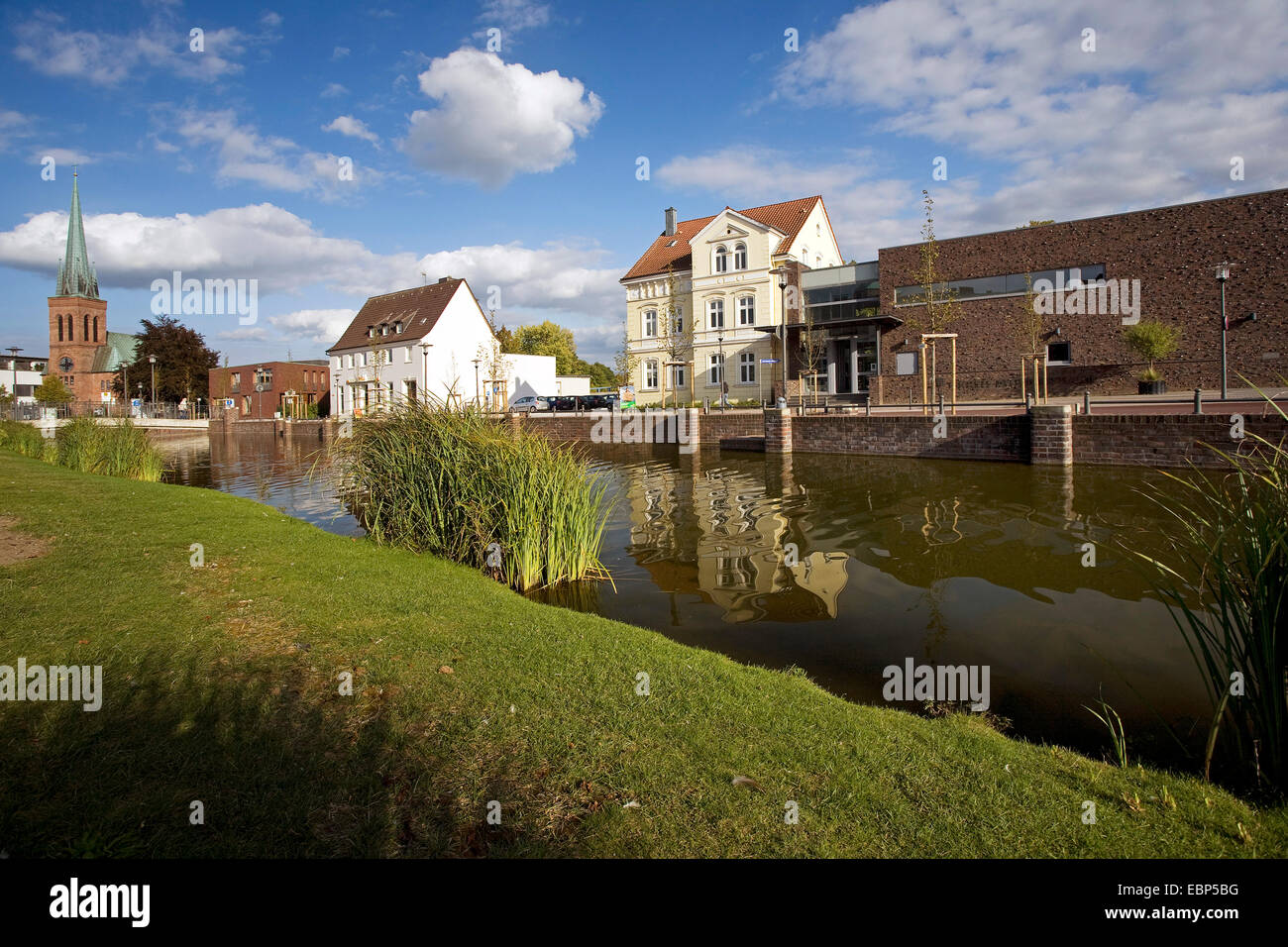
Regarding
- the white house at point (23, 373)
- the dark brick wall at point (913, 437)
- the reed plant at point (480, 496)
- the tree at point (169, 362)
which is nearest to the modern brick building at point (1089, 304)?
the dark brick wall at point (913, 437)

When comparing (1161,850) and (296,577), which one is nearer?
(1161,850)

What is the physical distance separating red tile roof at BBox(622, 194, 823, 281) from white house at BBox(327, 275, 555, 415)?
13.4 m

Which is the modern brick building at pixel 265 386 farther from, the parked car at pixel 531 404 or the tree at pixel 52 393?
the parked car at pixel 531 404

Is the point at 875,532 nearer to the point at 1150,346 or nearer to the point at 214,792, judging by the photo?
the point at 214,792

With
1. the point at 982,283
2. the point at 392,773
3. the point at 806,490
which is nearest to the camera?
the point at 392,773

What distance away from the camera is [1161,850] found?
332 cm

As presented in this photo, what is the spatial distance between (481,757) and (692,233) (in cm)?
5232

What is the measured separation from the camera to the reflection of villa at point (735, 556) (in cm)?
956

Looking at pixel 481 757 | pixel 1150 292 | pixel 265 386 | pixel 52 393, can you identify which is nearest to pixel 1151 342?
pixel 1150 292

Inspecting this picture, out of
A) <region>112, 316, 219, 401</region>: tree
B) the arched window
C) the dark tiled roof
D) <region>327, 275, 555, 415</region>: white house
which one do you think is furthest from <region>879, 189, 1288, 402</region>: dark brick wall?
<region>112, 316, 219, 401</region>: tree

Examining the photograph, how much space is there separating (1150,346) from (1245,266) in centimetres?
534

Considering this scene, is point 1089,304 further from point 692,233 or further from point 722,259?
point 692,233

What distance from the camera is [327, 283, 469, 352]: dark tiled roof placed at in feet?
195

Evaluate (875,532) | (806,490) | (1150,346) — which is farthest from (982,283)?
(875,532)
